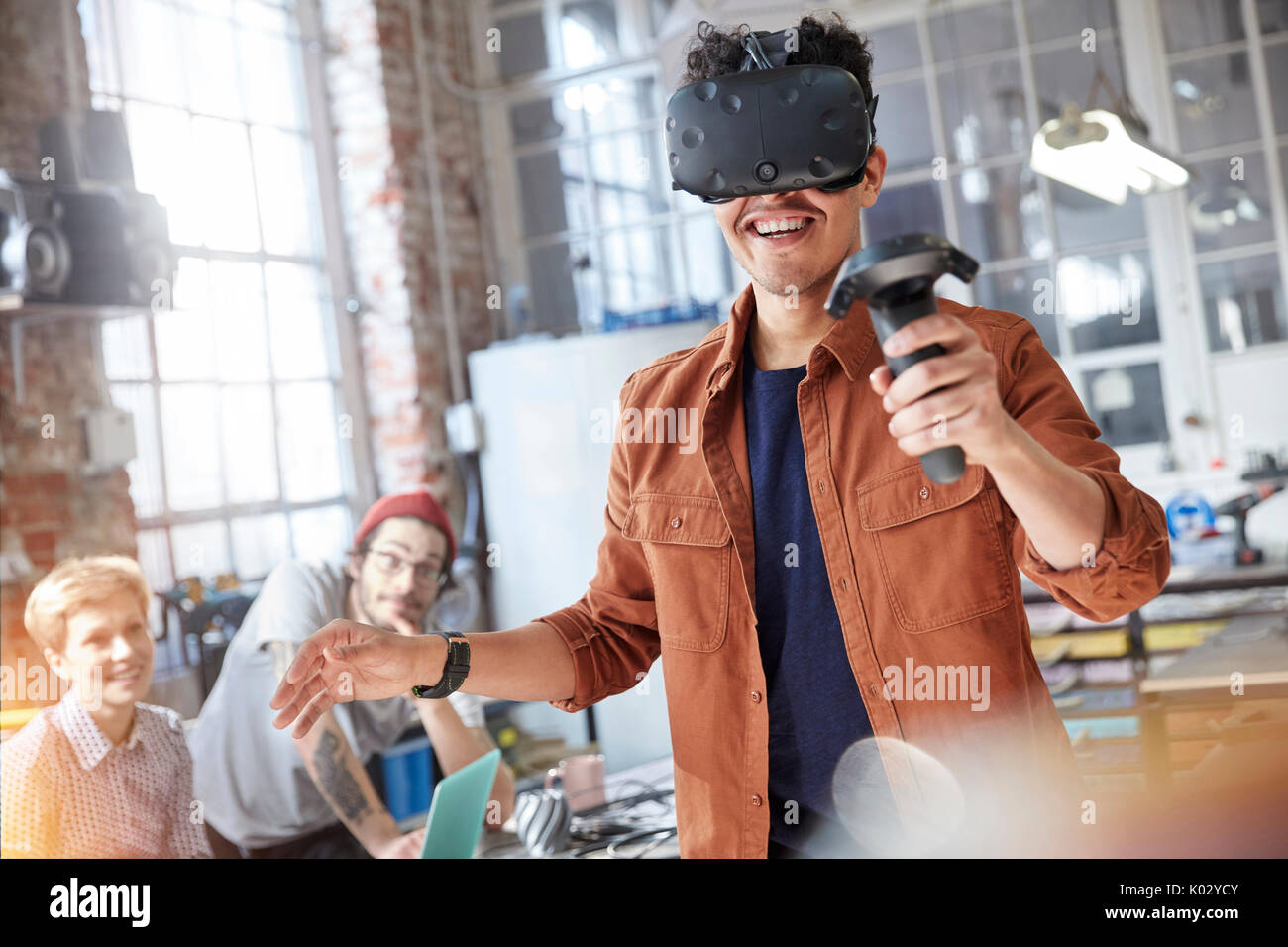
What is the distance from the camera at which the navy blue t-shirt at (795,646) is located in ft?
3.80

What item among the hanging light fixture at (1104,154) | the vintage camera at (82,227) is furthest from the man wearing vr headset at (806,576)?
the hanging light fixture at (1104,154)

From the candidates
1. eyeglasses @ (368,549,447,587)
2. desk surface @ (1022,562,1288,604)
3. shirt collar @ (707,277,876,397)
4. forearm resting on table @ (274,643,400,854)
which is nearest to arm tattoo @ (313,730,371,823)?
forearm resting on table @ (274,643,400,854)

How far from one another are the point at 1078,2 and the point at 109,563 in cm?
328

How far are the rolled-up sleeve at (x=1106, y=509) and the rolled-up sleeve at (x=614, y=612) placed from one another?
42cm

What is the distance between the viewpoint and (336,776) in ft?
7.06

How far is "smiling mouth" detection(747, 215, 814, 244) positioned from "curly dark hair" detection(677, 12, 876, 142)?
0.43 feet

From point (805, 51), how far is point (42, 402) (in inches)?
80.1

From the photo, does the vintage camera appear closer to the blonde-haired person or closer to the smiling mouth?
the blonde-haired person

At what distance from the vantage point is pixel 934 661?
3.69ft

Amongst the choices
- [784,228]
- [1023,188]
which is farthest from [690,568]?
[1023,188]

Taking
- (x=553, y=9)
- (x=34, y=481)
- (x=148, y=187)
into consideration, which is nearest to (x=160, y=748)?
(x=34, y=481)

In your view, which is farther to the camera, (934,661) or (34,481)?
(34,481)
